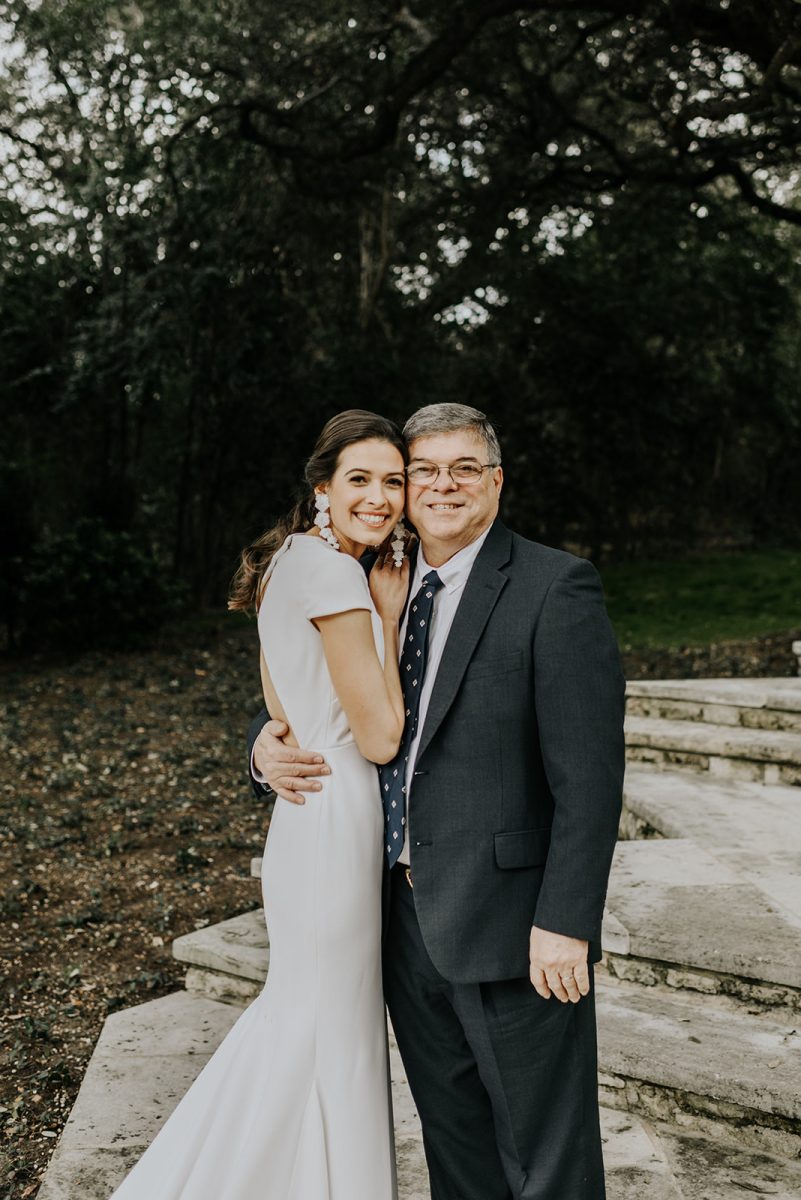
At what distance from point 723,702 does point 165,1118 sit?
3.57 metres

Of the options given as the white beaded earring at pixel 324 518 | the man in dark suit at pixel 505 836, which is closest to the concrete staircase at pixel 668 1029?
the man in dark suit at pixel 505 836

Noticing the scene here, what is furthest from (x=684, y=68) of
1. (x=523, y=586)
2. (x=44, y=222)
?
(x=523, y=586)

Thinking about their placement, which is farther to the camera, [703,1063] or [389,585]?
[703,1063]

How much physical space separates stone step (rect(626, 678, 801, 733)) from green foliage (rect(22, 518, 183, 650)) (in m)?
5.43

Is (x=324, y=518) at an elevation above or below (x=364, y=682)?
above

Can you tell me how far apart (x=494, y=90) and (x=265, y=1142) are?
9.61 metres

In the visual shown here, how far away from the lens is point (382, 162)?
9.81 metres

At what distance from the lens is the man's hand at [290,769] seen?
2139 mm

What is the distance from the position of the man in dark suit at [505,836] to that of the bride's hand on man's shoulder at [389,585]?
10 cm

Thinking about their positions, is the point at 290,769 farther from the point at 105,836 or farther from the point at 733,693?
the point at 733,693

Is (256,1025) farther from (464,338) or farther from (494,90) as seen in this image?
(464,338)

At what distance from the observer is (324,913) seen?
2.09 meters

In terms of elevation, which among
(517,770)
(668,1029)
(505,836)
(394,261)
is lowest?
(668,1029)

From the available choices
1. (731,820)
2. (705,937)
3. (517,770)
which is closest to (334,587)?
(517,770)
